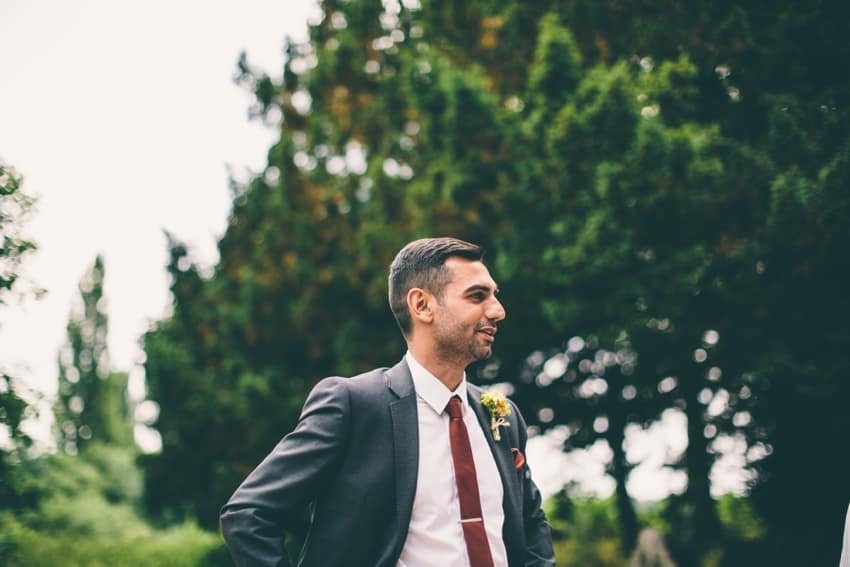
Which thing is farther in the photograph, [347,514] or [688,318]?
[688,318]

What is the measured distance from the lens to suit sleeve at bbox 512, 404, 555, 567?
306cm

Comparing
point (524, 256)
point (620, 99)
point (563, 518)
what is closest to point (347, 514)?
point (620, 99)

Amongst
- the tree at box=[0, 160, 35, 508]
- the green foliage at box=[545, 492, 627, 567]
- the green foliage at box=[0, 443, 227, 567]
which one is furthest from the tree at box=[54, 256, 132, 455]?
the tree at box=[0, 160, 35, 508]

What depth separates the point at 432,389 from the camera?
117 inches

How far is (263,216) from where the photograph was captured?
20.1m

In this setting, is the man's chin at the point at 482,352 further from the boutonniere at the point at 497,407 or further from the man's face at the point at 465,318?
the boutonniere at the point at 497,407

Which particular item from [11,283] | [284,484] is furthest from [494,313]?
[11,283]

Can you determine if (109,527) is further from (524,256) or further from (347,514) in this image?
(347,514)

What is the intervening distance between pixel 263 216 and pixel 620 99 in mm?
10904

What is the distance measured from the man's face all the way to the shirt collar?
9 cm

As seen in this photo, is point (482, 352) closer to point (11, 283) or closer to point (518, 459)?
point (518, 459)

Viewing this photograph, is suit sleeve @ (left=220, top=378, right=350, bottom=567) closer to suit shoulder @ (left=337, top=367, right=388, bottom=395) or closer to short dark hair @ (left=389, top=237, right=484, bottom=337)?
suit shoulder @ (left=337, top=367, right=388, bottom=395)

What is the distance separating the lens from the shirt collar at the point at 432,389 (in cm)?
294

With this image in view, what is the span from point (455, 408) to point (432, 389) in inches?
4.0
